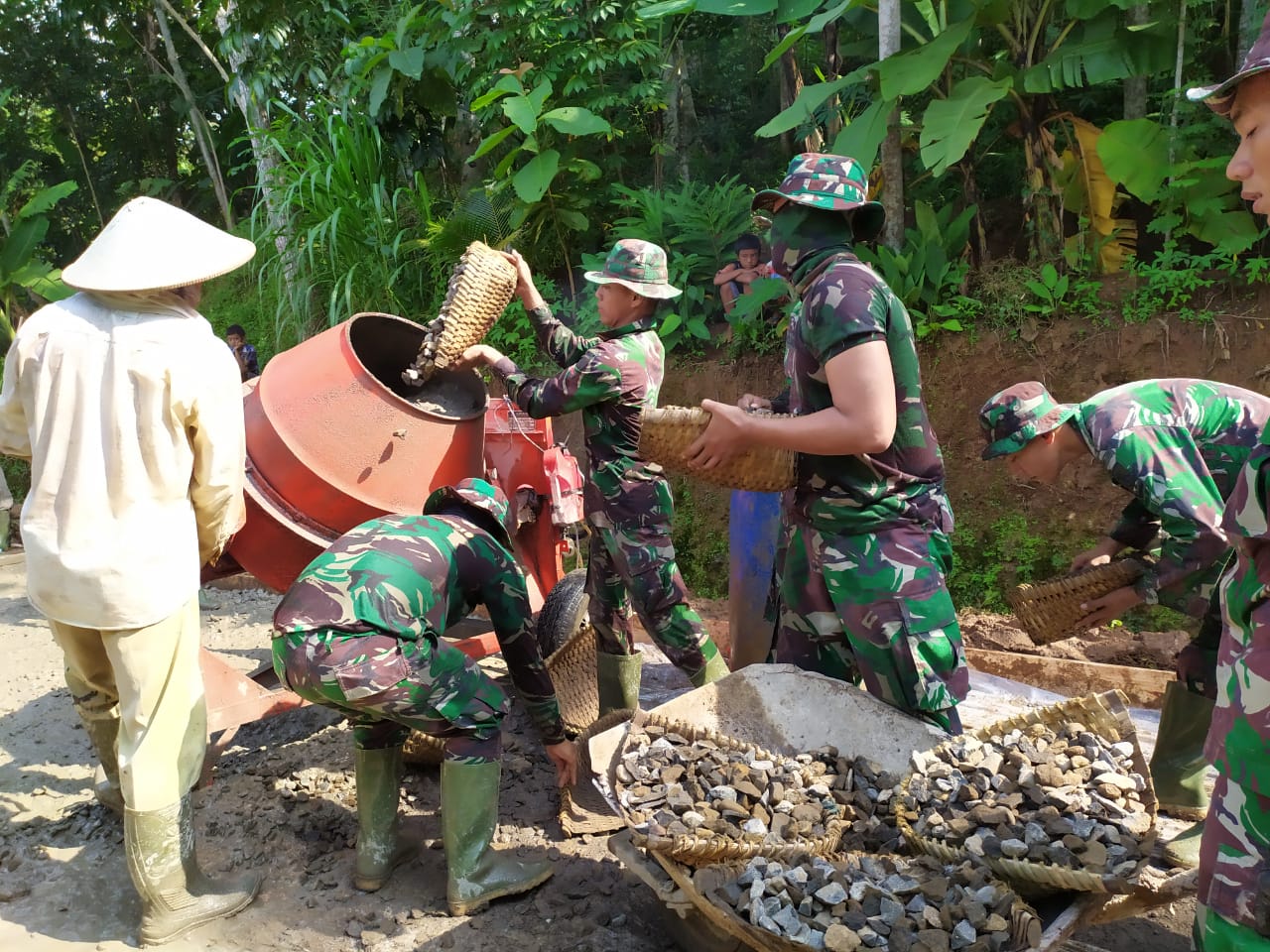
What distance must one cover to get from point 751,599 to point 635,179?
527cm

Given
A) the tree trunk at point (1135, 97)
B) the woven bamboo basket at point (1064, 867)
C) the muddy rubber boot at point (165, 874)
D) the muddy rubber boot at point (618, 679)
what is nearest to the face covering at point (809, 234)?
the woven bamboo basket at point (1064, 867)

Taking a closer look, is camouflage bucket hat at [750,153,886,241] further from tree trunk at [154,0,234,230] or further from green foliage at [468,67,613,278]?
tree trunk at [154,0,234,230]

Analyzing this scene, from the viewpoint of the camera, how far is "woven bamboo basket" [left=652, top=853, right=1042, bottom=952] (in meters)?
1.73

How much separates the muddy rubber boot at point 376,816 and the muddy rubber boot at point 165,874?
399 mm

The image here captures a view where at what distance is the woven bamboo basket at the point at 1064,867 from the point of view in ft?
5.90

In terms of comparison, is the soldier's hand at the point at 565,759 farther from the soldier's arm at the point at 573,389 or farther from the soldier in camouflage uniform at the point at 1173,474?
the soldier in camouflage uniform at the point at 1173,474

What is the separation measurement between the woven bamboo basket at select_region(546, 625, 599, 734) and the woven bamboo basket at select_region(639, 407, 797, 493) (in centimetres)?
147

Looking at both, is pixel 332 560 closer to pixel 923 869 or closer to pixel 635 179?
pixel 923 869

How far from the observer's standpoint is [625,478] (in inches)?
137

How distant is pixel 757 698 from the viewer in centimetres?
253

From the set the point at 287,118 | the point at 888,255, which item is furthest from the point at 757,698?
the point at 287,118

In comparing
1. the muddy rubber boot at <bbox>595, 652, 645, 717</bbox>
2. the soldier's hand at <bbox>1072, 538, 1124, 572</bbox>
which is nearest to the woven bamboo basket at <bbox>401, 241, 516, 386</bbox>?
the muddy rubber boot at <bbox>595, 652, 645, 717</bbox>

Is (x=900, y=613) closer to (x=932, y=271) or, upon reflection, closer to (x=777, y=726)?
(x=777, y=726)

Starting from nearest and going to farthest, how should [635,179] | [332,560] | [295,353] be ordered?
[332,560]
[295,353]
[635,179]
